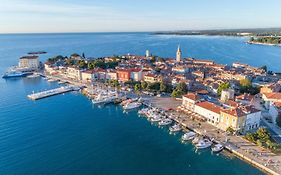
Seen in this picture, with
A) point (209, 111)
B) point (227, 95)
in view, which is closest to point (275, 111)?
point (227, 95)

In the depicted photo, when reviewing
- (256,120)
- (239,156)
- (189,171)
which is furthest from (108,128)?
(256,120)

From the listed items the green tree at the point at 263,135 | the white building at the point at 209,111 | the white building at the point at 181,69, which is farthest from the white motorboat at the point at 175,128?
the white building at the point at 181,69

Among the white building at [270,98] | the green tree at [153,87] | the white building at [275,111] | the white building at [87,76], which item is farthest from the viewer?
the white building at [87,76]

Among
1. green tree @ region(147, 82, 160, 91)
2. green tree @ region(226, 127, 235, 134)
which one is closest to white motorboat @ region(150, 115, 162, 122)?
green tree @ region(226, 127, 235, 134)

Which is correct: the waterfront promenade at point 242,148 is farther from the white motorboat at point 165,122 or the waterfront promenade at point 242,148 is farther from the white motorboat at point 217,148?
the white motorboat at point 165,122

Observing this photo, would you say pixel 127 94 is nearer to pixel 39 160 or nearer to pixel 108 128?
pixel 108 128

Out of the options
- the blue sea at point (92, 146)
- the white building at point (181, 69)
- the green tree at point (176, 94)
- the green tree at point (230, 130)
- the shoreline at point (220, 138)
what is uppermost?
the white building at point (181, 69)

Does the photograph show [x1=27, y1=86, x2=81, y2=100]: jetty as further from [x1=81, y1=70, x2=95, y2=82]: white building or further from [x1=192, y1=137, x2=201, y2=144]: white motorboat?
[x1=192, y1=137, x2=201, y2=144]: white motorboat

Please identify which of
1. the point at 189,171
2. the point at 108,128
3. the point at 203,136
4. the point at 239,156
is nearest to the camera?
the point at 189,171
